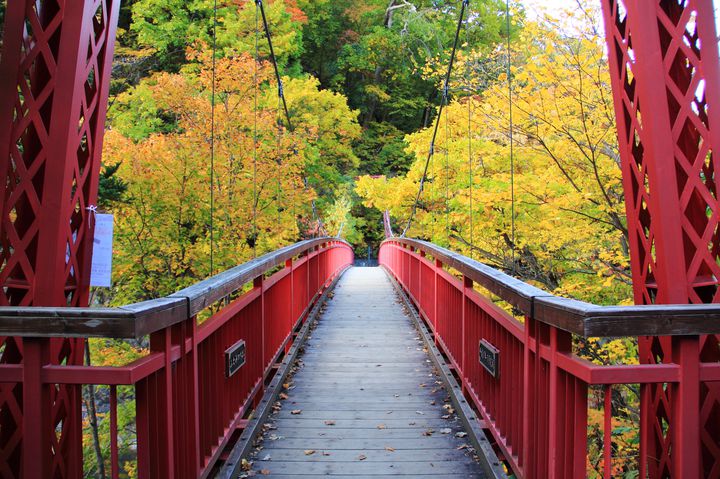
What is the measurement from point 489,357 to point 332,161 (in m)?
23.5

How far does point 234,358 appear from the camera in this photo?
3287 mm

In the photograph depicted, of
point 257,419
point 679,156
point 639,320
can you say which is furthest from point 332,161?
point 639,320

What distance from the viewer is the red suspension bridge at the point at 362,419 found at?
1.94 meters

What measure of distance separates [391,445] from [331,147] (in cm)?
2110

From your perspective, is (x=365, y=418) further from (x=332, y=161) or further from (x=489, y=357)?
(x=332, y=161)

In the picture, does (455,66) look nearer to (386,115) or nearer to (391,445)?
(391,445)

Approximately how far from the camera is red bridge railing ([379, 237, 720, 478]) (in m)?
1.86

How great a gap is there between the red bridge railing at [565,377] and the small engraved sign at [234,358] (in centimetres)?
149

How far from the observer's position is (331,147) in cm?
2402

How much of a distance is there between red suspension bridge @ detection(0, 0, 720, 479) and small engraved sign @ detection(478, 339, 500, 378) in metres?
0.01

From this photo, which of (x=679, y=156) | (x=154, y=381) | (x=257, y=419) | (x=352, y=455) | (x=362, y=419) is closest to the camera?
(x=154, y=381)

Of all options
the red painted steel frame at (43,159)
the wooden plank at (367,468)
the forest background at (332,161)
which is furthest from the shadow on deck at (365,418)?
the forest background at (332,161)

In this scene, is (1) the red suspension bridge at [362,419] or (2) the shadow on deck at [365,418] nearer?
(1) the red suspension bridge at [362,419]

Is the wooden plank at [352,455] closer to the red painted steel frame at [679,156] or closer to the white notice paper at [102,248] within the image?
the red painted steel frame at [679,156]
